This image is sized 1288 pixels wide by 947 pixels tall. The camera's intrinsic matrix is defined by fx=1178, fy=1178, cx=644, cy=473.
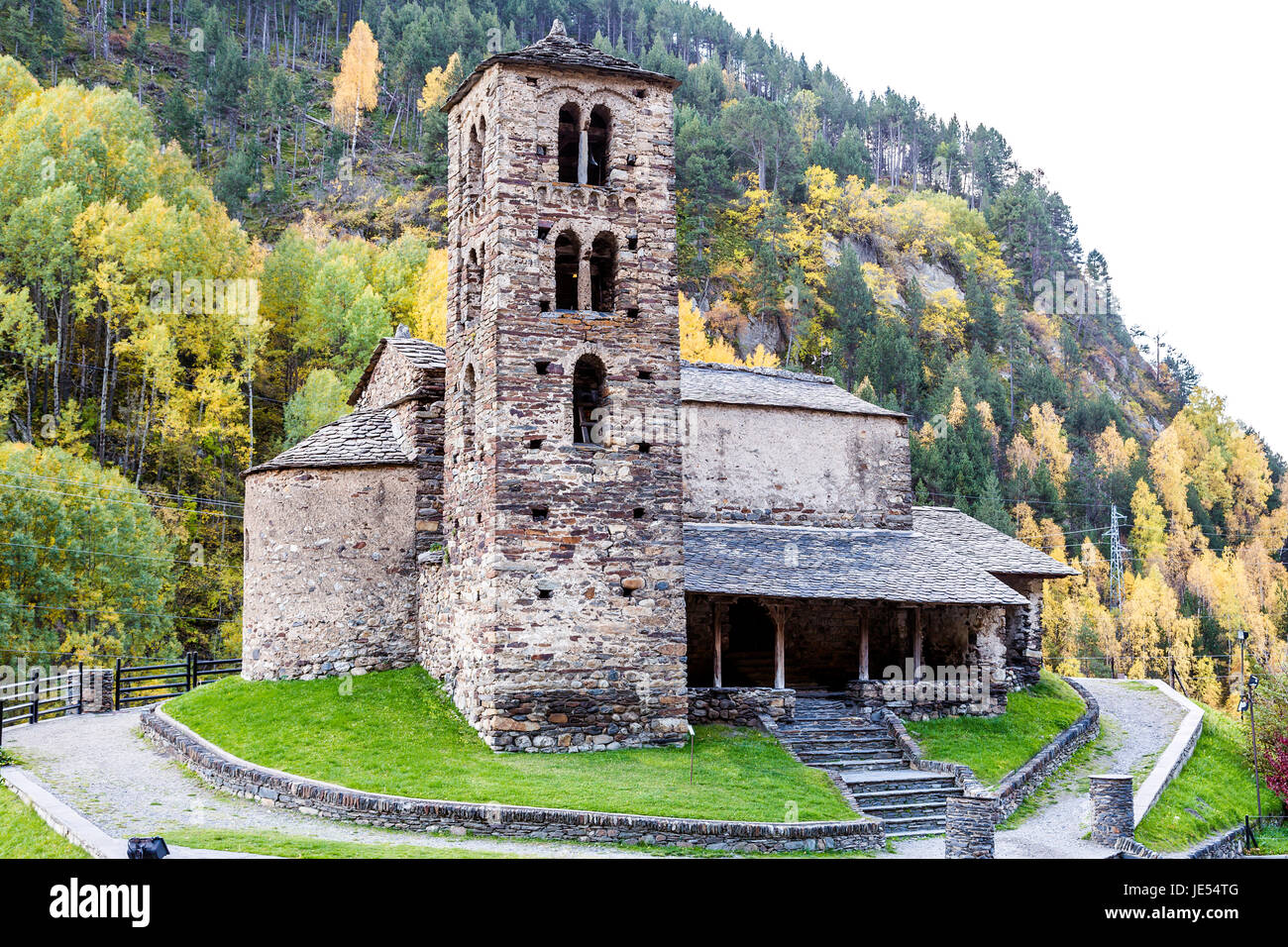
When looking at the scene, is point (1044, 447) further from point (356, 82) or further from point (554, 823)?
point (554, 823)

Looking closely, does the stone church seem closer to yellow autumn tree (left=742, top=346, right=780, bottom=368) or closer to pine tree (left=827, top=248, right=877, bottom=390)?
yellow autumn tree (left=742, top=346, right=780, bottom=368)

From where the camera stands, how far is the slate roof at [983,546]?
3428 centimetres

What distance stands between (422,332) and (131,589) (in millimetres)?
17418

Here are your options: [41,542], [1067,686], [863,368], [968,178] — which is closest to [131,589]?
[41,542]

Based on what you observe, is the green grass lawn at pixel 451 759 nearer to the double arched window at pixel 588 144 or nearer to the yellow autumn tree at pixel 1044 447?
the double arched window at pixel 588 144

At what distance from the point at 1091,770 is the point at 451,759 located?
1546 centimetres

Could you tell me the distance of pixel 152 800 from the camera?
757 inches

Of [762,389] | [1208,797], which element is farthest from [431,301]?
[1208,797]

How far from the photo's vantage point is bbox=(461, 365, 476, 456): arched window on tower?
24.8m

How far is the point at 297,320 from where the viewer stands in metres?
54.9

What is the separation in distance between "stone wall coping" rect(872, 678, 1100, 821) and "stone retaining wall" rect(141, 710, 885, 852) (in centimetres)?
355

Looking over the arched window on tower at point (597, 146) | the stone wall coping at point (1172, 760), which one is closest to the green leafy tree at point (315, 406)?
the arched window on tower at point (597, 146)

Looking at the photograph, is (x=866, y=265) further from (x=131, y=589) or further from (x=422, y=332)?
(x=131, y=589)

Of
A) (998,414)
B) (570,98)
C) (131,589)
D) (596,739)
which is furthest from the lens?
(998,414)
